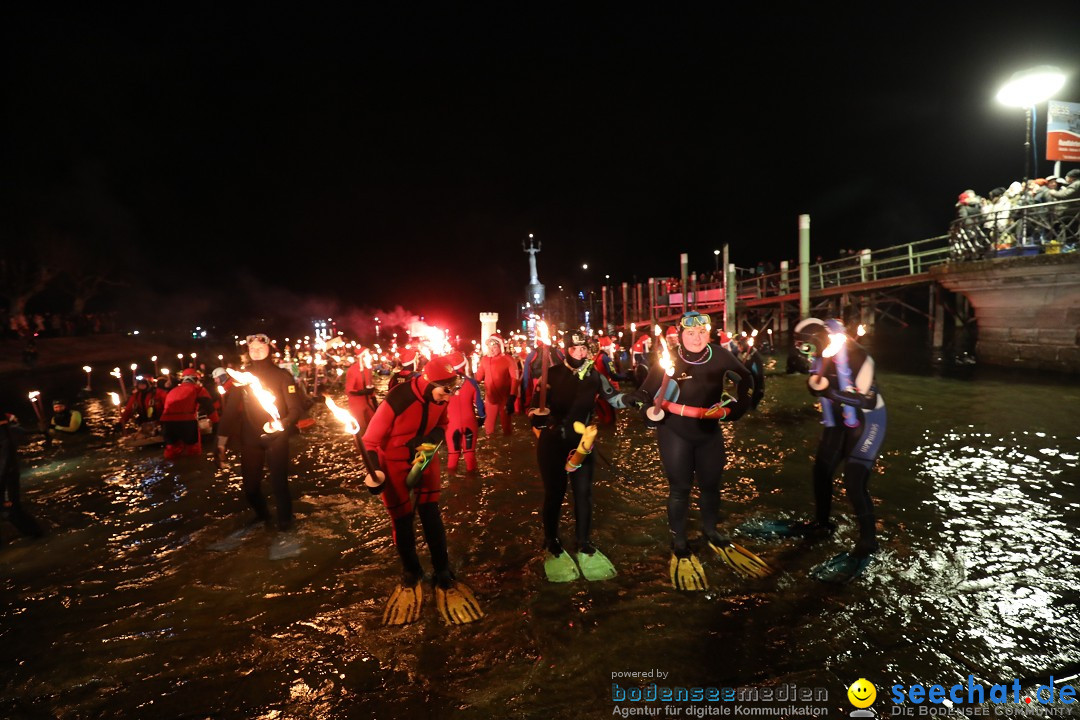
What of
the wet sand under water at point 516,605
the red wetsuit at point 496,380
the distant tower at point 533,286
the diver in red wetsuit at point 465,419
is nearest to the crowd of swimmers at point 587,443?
the wet sand under water at point 516,605

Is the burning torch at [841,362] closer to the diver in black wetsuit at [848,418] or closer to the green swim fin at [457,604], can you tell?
the diver in black wetsuit at [848,418]

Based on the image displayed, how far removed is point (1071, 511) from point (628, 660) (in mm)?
5458

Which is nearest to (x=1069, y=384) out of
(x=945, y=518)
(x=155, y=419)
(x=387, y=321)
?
(x=945, y=518)

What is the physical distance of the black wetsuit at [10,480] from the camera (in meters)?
5.53

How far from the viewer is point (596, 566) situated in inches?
179

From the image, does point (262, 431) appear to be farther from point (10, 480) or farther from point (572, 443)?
point (572, 443)

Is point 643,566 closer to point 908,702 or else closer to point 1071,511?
point 908,702

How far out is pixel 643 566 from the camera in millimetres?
4605

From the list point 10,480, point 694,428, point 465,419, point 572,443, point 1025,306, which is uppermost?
point 1025,306

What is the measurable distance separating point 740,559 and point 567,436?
1.90m

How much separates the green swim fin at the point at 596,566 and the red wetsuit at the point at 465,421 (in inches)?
123

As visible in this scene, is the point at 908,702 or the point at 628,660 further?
the point at 628,660

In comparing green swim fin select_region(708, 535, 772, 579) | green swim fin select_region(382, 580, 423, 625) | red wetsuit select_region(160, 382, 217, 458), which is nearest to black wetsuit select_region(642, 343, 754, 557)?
green swim fin select_region(708, 535, 772, 579)

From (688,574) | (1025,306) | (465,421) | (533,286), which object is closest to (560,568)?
(688,574)
